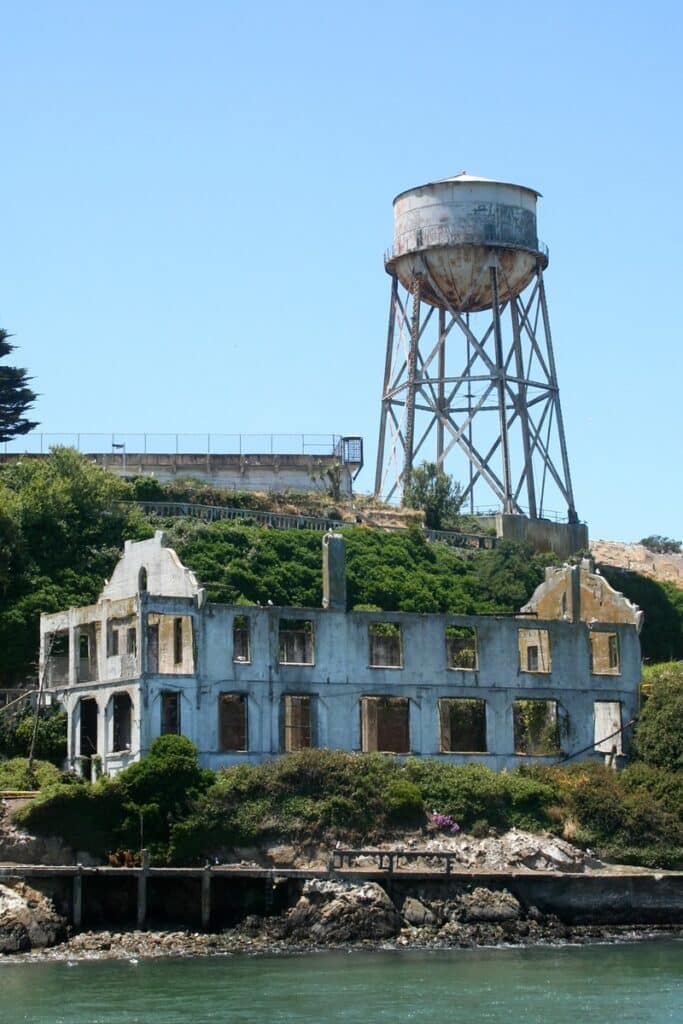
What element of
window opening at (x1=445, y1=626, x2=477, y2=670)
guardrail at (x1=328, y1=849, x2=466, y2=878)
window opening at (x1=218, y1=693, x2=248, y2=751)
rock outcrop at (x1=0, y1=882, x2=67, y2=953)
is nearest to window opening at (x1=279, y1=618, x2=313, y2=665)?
window opening at (x1=218, y1=693, x2=248, y2=751)

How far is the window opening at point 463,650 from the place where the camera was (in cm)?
6156

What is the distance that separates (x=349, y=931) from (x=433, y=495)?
3786 centimetres

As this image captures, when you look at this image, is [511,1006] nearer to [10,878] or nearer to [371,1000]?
[371,1000]

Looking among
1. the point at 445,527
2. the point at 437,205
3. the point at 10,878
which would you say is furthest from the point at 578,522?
the point at 10,878

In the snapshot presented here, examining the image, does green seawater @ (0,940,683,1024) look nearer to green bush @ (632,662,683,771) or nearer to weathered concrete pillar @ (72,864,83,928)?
weathered concrete pillar @ (72,864,83,928)

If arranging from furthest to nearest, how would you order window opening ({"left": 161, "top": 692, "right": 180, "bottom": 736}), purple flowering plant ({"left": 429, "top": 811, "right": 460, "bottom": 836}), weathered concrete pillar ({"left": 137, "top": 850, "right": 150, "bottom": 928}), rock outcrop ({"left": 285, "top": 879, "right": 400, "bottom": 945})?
1. window opening ({"left": 161, "top": 692, "right": 180, "bottom": 736})
2. purple flowering plant ({"left": 429, "top": 811, "right": 460, "bottom": 836})
3. weathered concrete pillar ({"left": 137, "top": 850, "right": 150, "bottom": 928})
4. rock outcrop ({"left": 285, "top": 879, "right": 400, "bottom": 945})

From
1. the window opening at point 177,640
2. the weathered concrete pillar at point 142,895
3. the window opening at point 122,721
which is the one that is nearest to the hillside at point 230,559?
the window opening at point 122,721

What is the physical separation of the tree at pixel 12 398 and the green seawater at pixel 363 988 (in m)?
36.5

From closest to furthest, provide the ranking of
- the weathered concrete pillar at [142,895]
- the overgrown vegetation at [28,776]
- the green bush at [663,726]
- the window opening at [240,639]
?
the weathered concrete pillar at [142,895], the overgrown vegetation at [28,776], the window opening at [240,639], the green bush at [663,726]

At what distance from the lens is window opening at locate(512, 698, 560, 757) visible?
200ft

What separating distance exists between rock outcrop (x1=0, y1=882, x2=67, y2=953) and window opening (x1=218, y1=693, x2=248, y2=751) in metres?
9.15

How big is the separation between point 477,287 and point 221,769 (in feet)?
116

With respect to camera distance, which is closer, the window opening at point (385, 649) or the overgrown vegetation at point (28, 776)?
the overgrown vegetation at point (28, 776)

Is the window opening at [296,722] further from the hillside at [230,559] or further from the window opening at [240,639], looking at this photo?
the hillside at [230,559]
